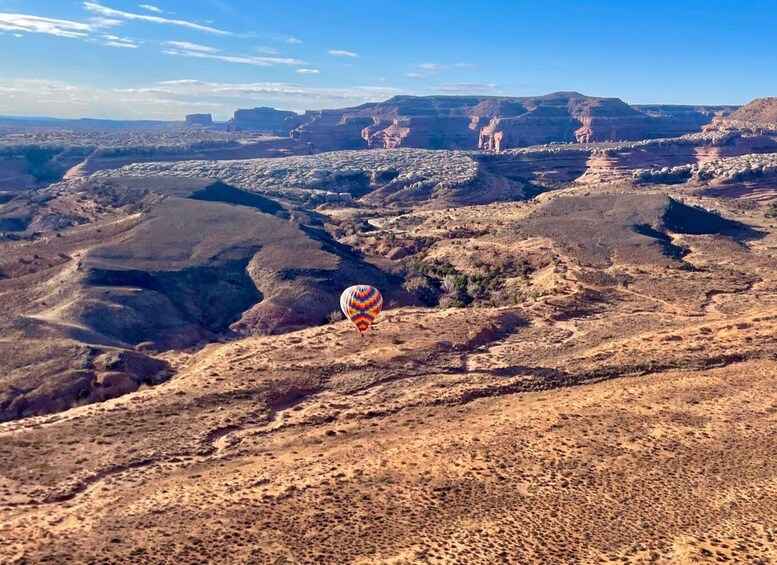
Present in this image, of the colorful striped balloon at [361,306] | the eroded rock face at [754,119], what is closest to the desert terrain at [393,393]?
the colorful striped balloon at [361,306]

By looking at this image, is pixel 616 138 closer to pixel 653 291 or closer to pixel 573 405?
pixel 653 291

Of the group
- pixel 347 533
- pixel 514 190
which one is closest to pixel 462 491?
pixel 347 533

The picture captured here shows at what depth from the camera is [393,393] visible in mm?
31578

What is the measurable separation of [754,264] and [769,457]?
119 ft

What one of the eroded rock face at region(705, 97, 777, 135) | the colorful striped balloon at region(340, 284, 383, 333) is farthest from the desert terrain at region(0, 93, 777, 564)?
the eroded rock face at region(705, 97, 777, 135)

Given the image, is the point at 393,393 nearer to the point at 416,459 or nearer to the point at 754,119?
the point at 416,459

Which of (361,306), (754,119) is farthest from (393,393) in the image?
(754,119)

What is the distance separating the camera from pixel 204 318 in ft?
166

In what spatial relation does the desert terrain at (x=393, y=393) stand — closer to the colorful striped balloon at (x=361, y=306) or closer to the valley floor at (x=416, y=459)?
the valley floor at (x=416, y=459)

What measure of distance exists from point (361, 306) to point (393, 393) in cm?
741

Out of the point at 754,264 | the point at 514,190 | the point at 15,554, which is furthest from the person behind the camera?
the point at 514,190

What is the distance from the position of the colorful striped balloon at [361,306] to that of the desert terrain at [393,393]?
1.21 meters

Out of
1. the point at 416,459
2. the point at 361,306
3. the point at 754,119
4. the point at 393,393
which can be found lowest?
the point at 393,393

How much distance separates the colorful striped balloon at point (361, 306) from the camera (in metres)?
37.7
